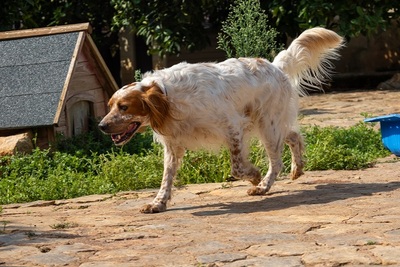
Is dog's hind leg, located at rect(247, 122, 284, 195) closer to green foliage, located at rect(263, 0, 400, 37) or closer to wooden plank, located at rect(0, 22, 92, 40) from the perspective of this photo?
wooden plank, located at rect(0, 22, 92, 40)

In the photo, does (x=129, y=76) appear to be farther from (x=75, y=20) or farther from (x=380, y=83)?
(x=380, y=83)

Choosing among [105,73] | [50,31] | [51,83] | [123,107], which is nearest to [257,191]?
[123,107]

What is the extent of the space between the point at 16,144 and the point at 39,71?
1126 millimetres

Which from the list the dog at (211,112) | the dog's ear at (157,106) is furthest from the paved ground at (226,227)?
the dog's ear at (157,106)

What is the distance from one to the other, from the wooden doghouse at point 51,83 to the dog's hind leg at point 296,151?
2.94m

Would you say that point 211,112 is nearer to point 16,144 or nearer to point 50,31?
point 16,144

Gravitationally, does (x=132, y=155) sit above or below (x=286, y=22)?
below

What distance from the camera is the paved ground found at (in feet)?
18.7

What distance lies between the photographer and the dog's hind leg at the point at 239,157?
26.0 feet

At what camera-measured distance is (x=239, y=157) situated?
797 centimetres

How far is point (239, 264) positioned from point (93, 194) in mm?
3856

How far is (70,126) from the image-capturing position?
1107cm

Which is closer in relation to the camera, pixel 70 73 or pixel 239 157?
pixel 239 157

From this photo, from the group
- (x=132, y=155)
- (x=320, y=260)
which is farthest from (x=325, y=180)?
(x=320, y=260)
